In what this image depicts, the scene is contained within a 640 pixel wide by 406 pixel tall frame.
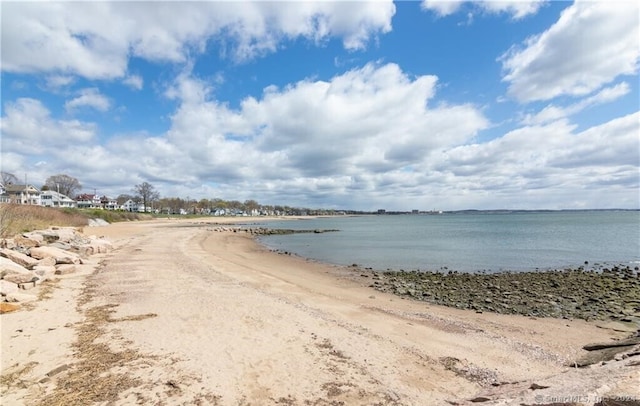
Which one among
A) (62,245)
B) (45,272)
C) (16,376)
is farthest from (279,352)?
(62,245)

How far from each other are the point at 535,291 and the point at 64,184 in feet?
444

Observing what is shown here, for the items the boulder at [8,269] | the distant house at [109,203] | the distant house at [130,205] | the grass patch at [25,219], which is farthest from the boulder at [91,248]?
the distant house at [130,205]

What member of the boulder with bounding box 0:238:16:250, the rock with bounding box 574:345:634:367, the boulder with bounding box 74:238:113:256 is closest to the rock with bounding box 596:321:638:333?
the rock with bounding box 574:345:634:367

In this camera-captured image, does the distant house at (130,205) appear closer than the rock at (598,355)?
No

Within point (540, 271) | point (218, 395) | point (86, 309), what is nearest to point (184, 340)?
point (218, 395)

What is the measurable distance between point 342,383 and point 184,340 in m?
3.47

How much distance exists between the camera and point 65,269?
13.4 m

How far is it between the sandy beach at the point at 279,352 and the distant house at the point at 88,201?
131567 mm

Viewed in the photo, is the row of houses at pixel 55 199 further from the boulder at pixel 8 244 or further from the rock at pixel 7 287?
the rock at pixel 7 287

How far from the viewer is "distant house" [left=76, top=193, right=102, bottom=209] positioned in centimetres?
11881

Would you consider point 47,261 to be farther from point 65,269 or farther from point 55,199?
point 55,199

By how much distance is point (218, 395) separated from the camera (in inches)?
187

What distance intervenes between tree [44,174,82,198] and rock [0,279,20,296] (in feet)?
412

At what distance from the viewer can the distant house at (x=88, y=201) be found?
119 meters
